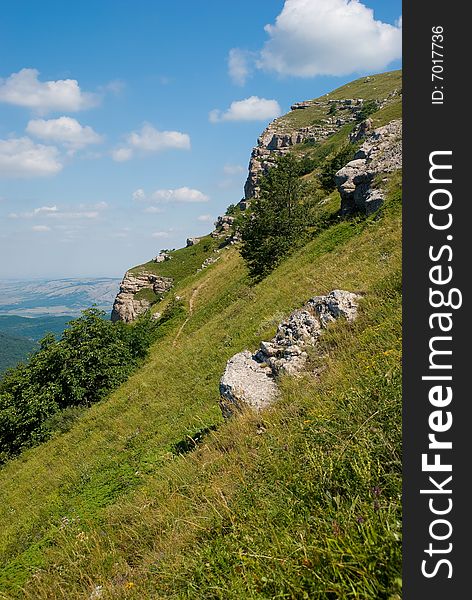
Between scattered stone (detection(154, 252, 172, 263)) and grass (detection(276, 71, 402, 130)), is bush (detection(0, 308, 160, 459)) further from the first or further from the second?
grass (detection(276, 71, 402, 130))

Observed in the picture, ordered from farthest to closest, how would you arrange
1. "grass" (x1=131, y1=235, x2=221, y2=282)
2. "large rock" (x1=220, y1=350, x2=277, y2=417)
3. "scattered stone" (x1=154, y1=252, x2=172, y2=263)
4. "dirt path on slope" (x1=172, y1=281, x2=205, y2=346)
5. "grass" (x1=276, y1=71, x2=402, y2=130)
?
"grass" (x1=276, y1=71, x2=402, y2=130) < "scattered stone" (x1=154, y1=252, x2=172, y2=263) < "grass" (x1=131, y1=235, x2=221, y2=282) < "dirt path on slope" (x1=172, y1=281, x2=205, y2=346) < "large rock" (x1=220, y1=350, x2=277, y2=417)

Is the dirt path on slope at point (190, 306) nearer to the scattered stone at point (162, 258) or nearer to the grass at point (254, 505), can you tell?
the grass at point (254, 505)

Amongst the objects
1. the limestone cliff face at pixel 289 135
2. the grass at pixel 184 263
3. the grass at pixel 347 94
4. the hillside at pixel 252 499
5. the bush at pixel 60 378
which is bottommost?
the bush at pixel 60 378

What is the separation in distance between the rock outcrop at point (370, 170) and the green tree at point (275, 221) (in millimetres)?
4837

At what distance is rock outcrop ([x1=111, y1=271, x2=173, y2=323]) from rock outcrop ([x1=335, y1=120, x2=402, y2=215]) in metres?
43.9

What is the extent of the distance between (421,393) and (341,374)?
310 cm

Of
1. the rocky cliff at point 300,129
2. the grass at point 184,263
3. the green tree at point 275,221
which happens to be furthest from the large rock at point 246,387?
the rocky cliff at point 300,129

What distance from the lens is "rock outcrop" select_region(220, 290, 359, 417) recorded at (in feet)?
22.1

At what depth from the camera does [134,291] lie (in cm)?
6562

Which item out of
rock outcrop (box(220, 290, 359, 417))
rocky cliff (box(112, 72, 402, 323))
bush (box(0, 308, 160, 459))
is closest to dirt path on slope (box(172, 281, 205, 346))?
bush (box(0, 308, 160, 459))

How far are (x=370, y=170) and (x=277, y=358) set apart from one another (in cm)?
1847

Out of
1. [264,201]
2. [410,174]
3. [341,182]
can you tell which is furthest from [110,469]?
[264,201]

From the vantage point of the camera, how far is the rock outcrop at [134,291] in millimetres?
61969

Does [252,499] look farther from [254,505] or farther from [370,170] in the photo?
[370,170]
